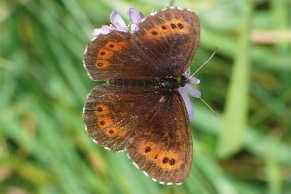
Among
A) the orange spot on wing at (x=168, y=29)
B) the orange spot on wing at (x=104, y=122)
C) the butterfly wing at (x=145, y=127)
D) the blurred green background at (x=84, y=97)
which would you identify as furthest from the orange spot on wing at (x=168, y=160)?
the blurred green background at (x=84, y=97)

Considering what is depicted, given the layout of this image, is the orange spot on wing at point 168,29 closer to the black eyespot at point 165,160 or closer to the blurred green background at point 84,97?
the black eyespot at point 165,160

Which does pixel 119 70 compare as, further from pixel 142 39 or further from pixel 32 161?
pixel 32 161

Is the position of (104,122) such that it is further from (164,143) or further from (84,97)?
(84,97)

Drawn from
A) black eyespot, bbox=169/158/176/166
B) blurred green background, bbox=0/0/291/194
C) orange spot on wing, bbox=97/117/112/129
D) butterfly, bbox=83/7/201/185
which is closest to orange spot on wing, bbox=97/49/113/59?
butterfly, bbox=83/7/201/185

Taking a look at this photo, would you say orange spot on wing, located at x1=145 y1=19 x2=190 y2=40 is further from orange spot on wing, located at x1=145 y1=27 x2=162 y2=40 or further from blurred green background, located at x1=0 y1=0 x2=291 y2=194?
blurred green background, located at x1=0 y1=0 x2=291 y2=194

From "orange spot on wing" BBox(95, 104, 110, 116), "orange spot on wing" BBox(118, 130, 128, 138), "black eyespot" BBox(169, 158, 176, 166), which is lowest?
"black eyespot" BBox(169, 158, 176, 166)

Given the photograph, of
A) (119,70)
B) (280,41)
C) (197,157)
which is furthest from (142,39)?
(280,41)
